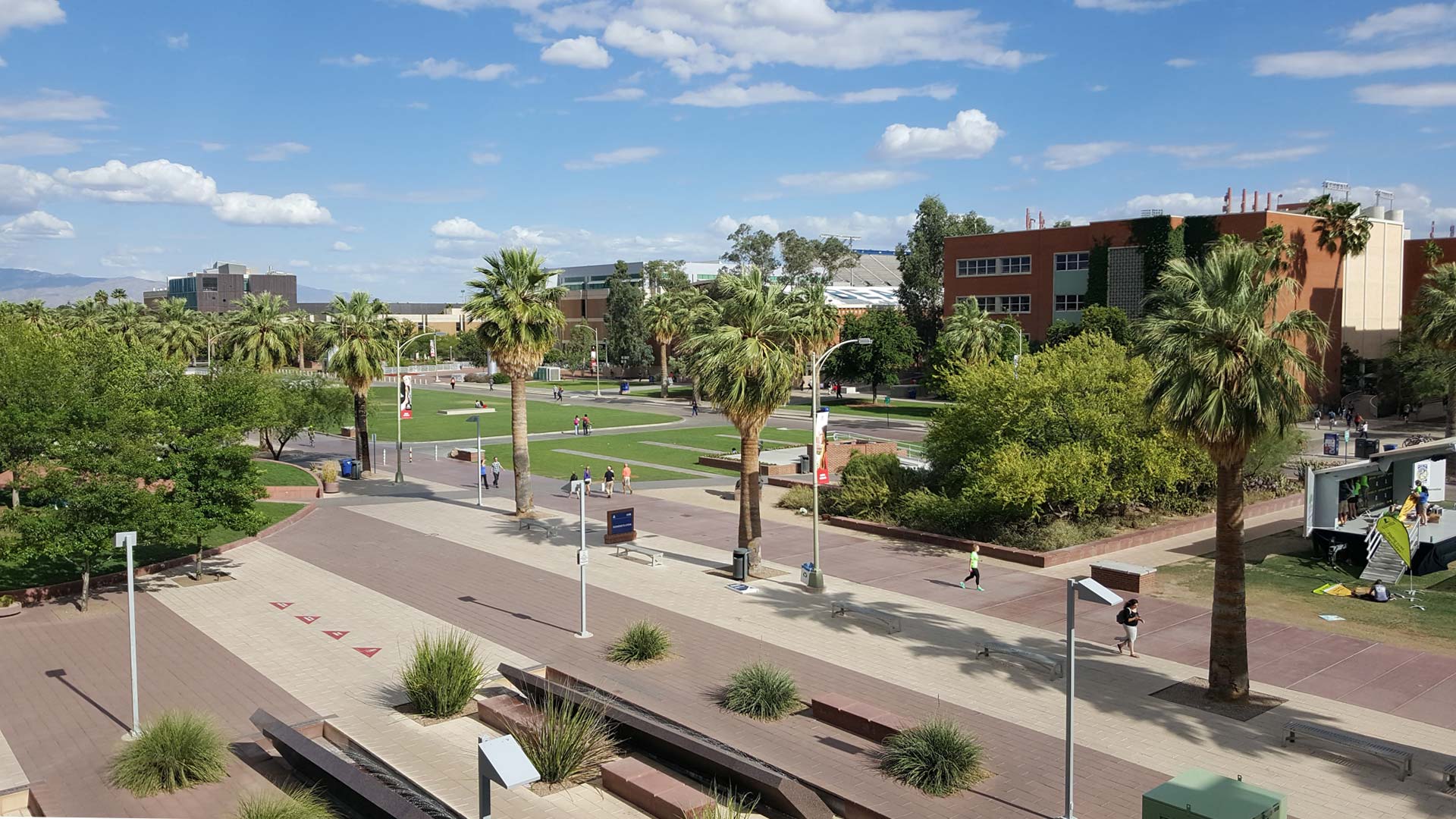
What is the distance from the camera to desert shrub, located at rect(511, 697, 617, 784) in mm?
14617

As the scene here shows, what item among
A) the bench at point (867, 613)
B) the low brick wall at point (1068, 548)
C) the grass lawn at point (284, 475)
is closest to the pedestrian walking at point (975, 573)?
the low brick wall at point (1068, 548)

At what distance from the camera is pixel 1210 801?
1141 centimetres

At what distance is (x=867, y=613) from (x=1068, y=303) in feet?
211

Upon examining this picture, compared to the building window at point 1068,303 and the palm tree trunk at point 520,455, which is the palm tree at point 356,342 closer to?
the palm tree trunk at point 520,455

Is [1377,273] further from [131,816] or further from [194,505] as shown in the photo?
[131,816]

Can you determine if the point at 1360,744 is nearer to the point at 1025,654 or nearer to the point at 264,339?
the point at 1025,654

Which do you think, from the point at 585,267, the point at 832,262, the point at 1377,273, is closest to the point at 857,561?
the point at 1377,273

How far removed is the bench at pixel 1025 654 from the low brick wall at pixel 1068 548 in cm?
812

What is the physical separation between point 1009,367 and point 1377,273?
62.7 metres

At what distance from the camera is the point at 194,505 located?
26.6 metres

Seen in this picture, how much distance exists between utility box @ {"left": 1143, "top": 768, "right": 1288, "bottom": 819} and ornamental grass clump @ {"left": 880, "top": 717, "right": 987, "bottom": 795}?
123 inches

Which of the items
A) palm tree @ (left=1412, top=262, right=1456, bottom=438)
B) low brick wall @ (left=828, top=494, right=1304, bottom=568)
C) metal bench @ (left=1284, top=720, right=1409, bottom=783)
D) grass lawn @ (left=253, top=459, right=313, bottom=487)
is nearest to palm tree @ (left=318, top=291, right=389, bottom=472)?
grass lawn @ (left=253, top=459, right=313, bottom=487)

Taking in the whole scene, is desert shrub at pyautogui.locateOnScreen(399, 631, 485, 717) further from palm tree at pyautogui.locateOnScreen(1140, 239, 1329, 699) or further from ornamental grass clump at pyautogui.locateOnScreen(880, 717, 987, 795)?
palm tree at pyautogui.locateOnScreen(1140, 239, 1329, 699)

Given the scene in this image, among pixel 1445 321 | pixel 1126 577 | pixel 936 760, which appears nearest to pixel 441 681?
pixel 936 760
